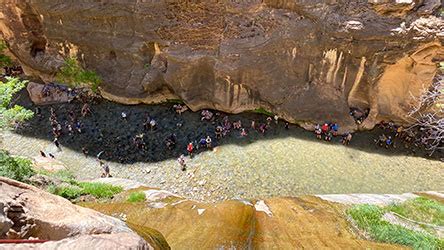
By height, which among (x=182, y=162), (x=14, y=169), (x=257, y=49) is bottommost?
(x=182, y=162)

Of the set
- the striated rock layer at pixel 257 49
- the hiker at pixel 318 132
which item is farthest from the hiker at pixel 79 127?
the hiker at pixel 318 132

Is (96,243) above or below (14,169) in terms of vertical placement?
above

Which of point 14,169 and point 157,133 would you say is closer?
point 14,169

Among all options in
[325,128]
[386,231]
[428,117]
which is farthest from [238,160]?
[428,117]

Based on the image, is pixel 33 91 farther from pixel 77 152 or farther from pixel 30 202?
pixel 30 202

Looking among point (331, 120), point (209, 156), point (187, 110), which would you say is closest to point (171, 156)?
point (209, 156)

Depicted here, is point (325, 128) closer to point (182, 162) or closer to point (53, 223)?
point (182, 162)

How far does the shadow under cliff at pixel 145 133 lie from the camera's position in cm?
1753

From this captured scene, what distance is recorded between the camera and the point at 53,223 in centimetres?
566

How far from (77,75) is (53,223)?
1722 cm

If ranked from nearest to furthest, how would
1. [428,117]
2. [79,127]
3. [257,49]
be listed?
[428,117]
[257,49]
[79,127]

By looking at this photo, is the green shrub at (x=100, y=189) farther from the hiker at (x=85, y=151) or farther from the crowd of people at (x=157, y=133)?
the hiker at (x=85, y=151)

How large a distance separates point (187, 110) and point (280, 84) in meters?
5.55

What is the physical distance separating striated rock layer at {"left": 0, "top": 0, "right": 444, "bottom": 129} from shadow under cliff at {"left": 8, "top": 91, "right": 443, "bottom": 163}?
0.73 m
